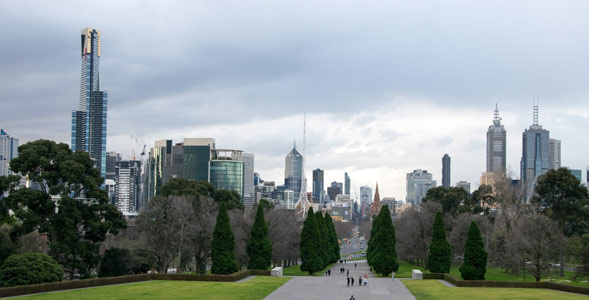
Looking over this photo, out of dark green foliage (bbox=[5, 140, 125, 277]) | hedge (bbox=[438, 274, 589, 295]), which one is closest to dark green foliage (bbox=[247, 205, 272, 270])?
dark green foliage (bbox=[5, 140, 125, 277])

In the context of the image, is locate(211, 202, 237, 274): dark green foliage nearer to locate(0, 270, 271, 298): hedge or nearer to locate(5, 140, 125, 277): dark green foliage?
locate(0, 270, 271, 298): hedge

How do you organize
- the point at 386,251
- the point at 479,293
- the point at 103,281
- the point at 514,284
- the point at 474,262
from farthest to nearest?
the point at 386,251 → the point at 474,262 → the point at 514,284 → the point at 103,281 → the point at 479,293

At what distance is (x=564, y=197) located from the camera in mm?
84625

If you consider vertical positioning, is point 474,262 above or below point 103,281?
above

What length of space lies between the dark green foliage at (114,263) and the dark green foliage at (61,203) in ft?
6.29

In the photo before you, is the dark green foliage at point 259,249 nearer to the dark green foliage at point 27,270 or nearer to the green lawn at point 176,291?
the green lawn at point 176,291

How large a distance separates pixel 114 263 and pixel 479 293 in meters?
38.6

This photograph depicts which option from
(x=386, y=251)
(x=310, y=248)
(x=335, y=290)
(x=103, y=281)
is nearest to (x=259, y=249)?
(x=310, y=248)

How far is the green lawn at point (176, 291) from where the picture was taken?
48.5 metres

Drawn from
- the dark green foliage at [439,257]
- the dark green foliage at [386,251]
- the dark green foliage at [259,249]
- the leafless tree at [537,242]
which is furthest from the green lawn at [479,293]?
the dark green foliage at [259,249]

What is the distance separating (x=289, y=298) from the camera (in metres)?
50.5

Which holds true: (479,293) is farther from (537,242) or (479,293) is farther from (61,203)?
(61,203)

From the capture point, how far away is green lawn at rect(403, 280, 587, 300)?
5203 cm

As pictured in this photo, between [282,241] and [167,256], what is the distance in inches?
952
